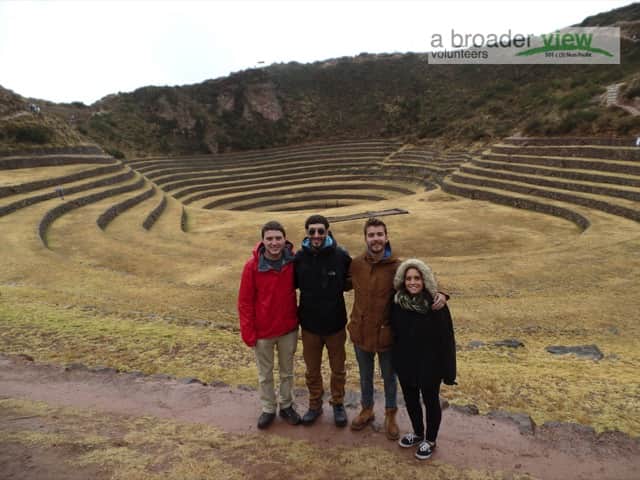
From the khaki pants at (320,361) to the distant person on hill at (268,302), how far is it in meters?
0.21

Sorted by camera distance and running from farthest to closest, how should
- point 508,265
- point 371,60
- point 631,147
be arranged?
point 371,60 → point 631,147 → point 508,265

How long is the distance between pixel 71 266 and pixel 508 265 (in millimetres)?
11730

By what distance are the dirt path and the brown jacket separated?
3.19 feet

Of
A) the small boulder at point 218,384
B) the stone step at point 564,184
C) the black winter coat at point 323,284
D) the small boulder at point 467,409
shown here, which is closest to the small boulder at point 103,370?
the small boulder at point 218,384

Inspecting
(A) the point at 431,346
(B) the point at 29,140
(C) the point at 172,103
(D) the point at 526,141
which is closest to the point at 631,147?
(D) the point at 526,141

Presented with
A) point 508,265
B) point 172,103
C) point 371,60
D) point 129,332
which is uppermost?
point 371,60

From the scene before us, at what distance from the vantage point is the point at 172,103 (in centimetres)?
5166

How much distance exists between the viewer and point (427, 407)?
3.50 m

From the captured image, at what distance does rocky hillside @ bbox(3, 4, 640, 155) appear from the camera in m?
39.6

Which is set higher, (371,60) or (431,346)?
(371,60)

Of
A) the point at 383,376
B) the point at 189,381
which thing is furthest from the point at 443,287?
the point at 189,381

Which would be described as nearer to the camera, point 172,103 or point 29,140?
point 29,140

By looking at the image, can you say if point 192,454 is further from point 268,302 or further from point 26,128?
point 26,128

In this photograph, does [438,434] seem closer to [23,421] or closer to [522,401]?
[522,401]
